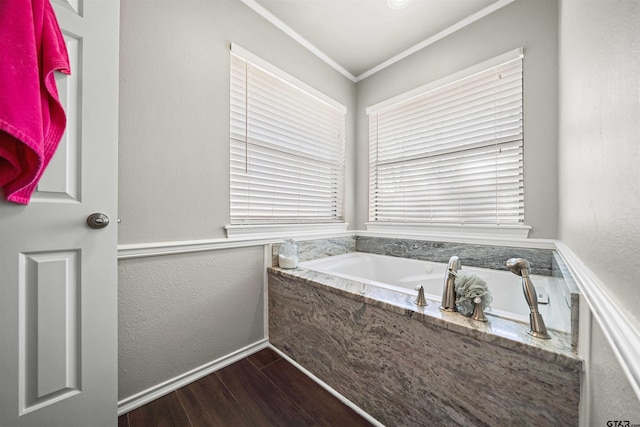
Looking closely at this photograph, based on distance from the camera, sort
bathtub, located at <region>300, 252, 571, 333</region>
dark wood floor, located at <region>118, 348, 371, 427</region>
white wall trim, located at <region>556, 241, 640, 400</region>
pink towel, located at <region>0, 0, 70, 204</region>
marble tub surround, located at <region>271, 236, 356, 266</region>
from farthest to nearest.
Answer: marble tub surround, located at <region>271, 236, 356, 266</region> < dark wood floor, located at <region>118, 348, 371, 427</region> < bathtub, located at <region>300, 252, 571, 333</region> < pink towel, located at <region>0, 0, 70, 204</region> < white wall trim, located at <region>556, 241, 640, 400</region>

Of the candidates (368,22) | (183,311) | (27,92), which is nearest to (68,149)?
(27,92)

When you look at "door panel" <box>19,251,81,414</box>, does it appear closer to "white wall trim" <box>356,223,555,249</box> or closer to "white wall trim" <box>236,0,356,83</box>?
"white wall trim" <box>236,0,356,83</box>

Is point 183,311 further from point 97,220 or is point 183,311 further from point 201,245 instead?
point 97,220

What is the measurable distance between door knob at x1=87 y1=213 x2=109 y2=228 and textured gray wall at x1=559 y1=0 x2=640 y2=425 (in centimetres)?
144

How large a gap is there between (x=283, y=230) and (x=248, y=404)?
1.09m

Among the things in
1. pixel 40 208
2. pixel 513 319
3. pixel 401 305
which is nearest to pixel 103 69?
pixel 40 208

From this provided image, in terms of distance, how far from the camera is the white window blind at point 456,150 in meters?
1.70

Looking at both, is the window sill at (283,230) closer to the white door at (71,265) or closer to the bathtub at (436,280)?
the bathtub at (436,280)

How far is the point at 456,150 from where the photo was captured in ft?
6.31

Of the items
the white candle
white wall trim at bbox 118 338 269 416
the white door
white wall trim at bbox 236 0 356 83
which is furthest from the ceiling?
white wall trim at bbox 118 338 269 416

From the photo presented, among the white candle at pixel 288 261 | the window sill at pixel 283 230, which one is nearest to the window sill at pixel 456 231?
the window sill at pixel 283 230

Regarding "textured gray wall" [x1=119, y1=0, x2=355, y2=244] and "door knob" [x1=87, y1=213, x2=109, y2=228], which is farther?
"textured gray wall" [x1=119, y1=0, x2=355, y2=244]

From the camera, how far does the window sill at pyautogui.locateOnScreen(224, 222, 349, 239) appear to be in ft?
5.31

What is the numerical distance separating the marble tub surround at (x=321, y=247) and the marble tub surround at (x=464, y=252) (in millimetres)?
187
